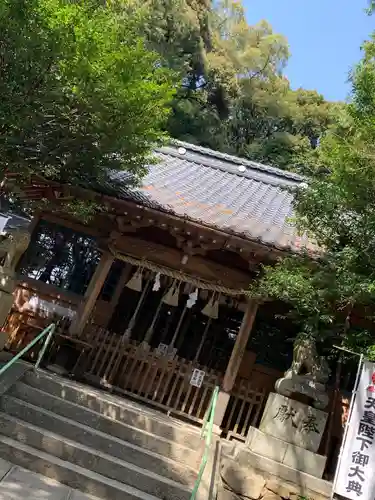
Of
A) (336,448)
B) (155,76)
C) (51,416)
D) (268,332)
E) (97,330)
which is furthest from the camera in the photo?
(268,332)

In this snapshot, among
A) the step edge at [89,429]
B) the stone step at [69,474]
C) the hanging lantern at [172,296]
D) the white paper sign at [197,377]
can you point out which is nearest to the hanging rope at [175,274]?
the hanging lantern at [172,296]

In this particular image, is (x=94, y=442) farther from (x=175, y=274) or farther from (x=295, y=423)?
(x=175, y=274)

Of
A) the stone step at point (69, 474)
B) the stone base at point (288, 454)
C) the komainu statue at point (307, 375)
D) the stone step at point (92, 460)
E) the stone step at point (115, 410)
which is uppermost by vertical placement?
the komainu statue at point (307, 375)

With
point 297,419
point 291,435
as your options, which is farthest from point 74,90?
point 291,435

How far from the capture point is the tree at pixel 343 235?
5.77 meters

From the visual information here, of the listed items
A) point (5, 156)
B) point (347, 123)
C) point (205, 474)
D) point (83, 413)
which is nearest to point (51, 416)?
point (83, 413)

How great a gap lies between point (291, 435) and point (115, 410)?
2.45 metres

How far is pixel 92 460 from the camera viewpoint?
5.32 meters

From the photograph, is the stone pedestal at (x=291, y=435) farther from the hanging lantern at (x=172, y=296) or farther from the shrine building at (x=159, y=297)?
the hanging lantern at (x=172, y=296)

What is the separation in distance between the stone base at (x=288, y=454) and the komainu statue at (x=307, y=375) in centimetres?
63

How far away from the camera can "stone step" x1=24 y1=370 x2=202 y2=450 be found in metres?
6.03

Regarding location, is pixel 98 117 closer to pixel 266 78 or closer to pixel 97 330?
pixel 97 330

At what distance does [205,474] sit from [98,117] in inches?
192

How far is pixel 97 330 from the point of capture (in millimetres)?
8250
